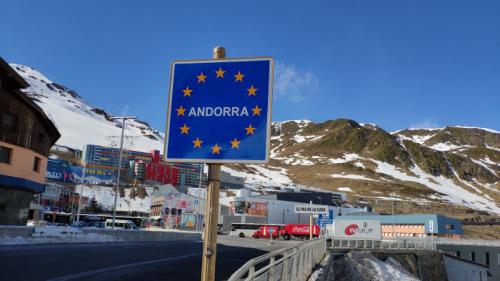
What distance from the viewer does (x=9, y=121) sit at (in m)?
35.3

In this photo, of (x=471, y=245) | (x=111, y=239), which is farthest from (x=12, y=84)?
(x=471, y=245)

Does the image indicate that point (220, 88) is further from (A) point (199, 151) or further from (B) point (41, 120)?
(B) point (41, 120)

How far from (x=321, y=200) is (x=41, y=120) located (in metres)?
91.2

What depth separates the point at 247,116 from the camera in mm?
4031

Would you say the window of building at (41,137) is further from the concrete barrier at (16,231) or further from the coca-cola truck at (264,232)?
the coca-cola truck at (264,232)

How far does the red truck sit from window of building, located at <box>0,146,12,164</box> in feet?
143

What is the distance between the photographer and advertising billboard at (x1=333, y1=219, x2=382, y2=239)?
A: 5328cm

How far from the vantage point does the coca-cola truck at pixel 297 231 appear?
226ft

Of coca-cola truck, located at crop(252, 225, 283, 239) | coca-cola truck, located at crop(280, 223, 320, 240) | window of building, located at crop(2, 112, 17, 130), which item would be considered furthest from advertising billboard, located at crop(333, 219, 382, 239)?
window of building, located at crop(2, 112, 17, 130)

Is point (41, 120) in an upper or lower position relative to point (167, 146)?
upper

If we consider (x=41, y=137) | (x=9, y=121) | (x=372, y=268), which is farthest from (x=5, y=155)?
(x=372, y=268)

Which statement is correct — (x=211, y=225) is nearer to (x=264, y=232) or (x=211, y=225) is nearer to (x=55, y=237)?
(x=55, y=237)

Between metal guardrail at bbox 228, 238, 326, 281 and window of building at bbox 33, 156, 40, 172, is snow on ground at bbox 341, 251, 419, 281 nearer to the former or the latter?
metal guardrail at bbox 228, 238, 326, 281

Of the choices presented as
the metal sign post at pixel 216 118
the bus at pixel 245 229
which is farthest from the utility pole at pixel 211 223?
the bus at pixel 245 229
